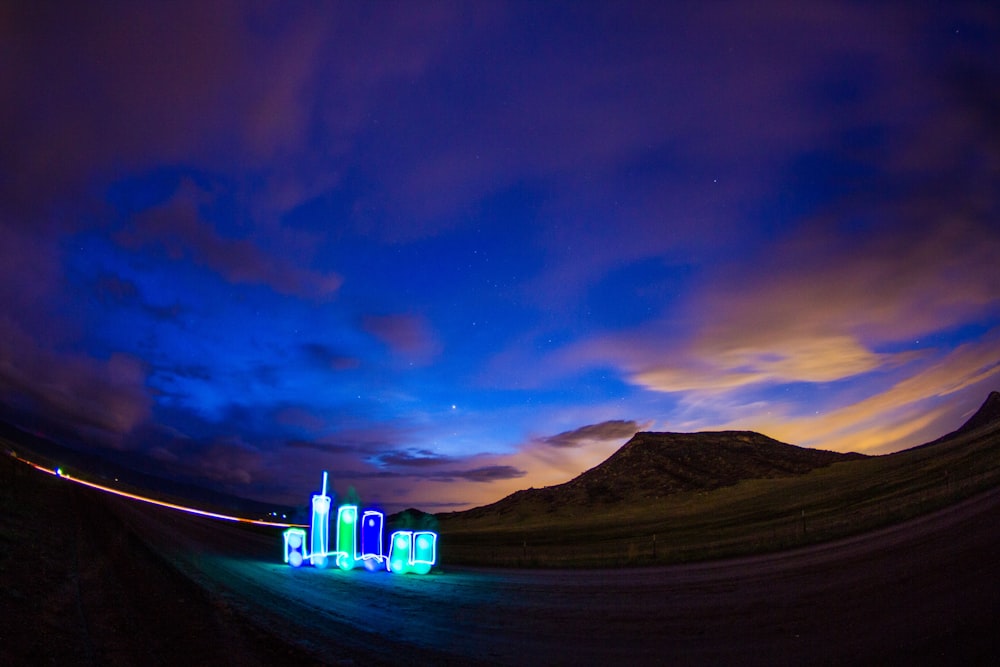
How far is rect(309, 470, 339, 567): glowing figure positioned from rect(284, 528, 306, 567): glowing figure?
400 millimetres

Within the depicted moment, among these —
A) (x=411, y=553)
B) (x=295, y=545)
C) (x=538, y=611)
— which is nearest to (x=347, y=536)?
(x=295, y=545)

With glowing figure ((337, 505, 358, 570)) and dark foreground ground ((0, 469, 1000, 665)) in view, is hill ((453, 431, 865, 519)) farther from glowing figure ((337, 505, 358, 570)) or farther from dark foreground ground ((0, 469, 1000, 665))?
dark foreground ground ((0, 469, 1000, 665))

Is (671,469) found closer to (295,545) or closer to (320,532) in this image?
(320,532)

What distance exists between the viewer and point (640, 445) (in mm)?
117188

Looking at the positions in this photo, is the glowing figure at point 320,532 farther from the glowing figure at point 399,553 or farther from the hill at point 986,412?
the hill at point 986,412

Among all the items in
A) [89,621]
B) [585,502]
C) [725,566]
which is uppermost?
[89,621]

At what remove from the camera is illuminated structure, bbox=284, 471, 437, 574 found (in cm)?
2202

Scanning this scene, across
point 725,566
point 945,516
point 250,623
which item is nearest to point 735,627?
point 250,623

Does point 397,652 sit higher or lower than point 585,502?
higher

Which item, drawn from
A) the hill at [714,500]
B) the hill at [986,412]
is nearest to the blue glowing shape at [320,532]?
the hill at [714,500]

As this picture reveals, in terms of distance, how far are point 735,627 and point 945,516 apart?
1350 centimetres

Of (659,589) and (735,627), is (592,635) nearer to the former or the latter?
(735,627)

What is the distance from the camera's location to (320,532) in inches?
917

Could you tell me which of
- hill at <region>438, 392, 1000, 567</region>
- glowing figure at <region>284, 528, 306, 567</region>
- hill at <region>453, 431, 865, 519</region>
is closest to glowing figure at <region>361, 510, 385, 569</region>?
glowing figure at <region>284, 528, 306, 567</region>
